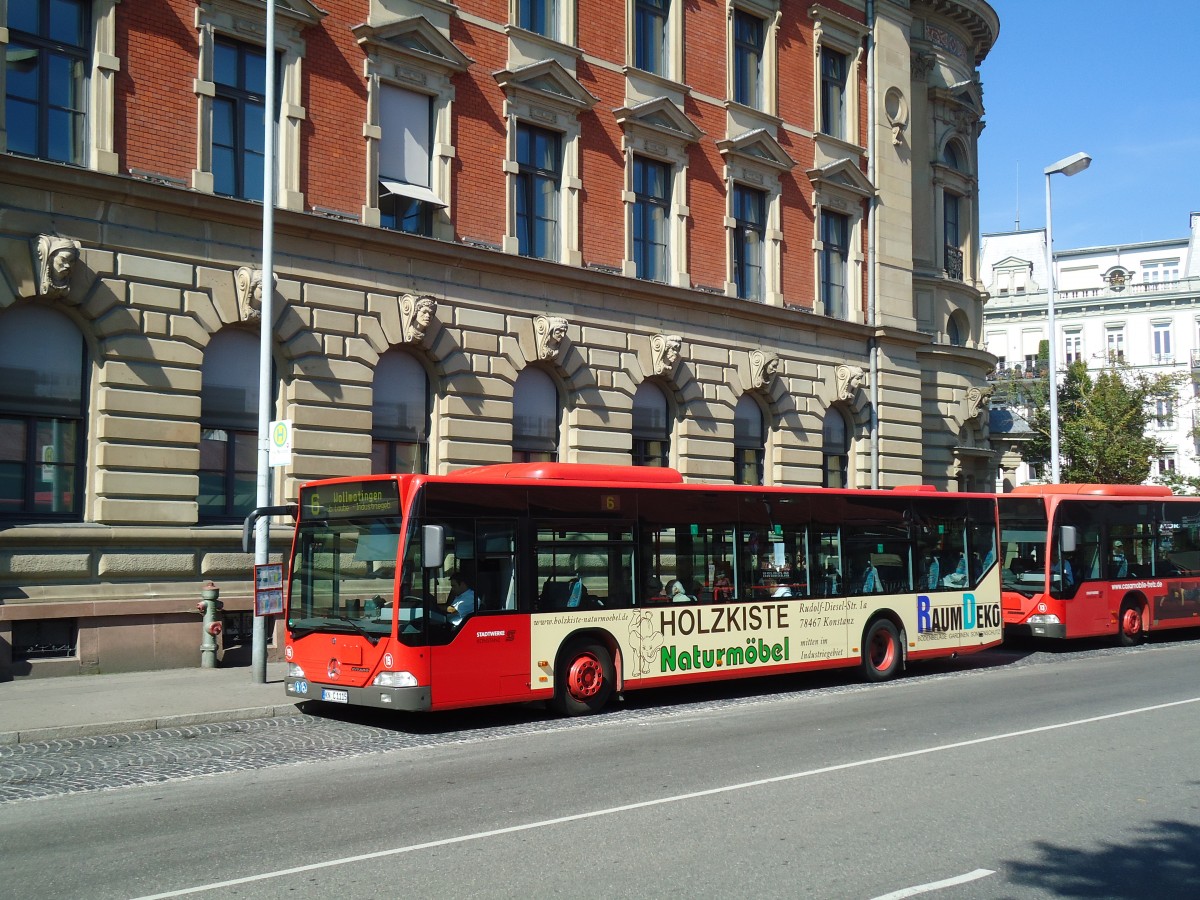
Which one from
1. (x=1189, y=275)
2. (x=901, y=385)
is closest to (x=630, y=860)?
(x=901, y=385)

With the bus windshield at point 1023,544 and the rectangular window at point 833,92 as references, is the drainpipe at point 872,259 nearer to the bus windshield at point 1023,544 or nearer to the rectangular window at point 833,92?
the rectangular window at point 833,92

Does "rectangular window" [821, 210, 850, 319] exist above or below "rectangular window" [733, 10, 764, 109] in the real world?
below

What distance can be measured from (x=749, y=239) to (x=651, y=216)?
3346 millimetres

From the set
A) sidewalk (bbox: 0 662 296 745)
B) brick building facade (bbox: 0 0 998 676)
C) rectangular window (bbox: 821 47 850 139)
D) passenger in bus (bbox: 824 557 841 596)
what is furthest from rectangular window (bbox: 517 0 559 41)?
sidewalk (bbox: 0 662 296 745)

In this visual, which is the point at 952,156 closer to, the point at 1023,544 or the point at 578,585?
the point at 1023,544

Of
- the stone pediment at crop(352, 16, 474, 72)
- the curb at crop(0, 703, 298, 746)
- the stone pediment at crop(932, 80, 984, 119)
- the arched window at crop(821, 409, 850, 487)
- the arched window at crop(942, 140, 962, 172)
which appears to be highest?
the stone pediment at crop(932, 80, 984, 119)

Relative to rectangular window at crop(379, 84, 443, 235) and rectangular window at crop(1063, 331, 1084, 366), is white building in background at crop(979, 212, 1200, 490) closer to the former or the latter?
rectangular window at crop(1063, 331, 1084, 366)

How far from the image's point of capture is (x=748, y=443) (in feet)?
95.4

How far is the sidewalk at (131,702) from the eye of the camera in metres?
13.6

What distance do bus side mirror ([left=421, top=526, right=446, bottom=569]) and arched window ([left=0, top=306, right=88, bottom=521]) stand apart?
777 cm

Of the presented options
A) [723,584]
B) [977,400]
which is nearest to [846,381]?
[977,400]

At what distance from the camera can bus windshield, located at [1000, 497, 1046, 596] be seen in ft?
77.4

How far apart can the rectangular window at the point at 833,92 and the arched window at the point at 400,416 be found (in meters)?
14.3

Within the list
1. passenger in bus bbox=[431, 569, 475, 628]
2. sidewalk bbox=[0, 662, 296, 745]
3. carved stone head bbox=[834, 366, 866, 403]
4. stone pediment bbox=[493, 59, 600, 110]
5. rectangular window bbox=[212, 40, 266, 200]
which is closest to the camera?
sidewalk bbox=[0, 662, 296, 745]
